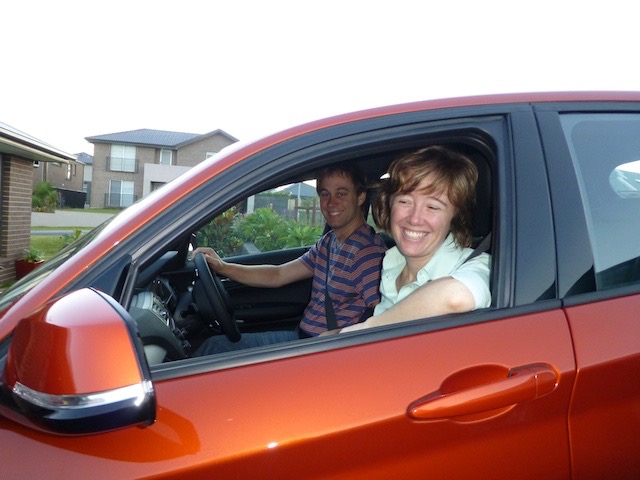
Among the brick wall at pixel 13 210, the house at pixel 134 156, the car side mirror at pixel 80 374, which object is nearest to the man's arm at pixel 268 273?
the car side mirror at pixel 80 374

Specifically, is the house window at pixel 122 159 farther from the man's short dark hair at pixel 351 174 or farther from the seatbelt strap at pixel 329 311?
the seatbelt strap at pixel 329 311

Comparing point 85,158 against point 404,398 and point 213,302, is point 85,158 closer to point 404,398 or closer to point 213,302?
point 213,302

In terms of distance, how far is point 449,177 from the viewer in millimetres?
2023

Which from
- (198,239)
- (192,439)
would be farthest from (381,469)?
(198,239)

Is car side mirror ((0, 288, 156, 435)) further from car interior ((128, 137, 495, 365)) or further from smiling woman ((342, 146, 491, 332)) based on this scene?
smiling woman ((342, 146, 491, 332))

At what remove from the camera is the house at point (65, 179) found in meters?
46.2

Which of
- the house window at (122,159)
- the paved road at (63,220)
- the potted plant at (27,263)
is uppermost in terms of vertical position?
the house window at (122,159)

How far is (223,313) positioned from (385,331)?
134 cm

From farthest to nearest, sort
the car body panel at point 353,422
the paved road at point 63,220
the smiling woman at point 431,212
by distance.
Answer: the paved road at point 63,220
the smiling woman at point 431,212
the car body panel at point 353,422

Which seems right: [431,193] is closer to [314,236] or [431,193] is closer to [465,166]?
[465,166]

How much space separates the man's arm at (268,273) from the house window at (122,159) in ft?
142

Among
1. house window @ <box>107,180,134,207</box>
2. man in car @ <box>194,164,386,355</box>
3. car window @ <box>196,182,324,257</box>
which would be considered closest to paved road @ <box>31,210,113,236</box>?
house window @ <box>107,180,134,207</box>

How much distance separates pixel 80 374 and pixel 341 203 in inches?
80.7

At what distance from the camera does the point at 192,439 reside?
46.6 inches
